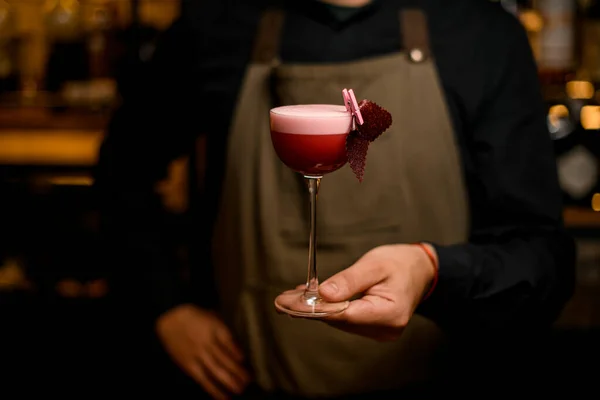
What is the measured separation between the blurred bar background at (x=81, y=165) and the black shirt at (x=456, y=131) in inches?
21.0

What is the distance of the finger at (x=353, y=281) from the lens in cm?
94

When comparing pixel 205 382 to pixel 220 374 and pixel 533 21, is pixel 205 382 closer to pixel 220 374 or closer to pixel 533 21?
Result: pixel 220 374

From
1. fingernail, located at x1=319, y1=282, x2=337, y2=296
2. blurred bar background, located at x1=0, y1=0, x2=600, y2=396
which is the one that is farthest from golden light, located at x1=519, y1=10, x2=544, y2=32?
fingernail, located at x1=319, y1=282, x2=337, y2=296

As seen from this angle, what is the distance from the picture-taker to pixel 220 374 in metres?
1.47

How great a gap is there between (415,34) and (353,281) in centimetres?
63

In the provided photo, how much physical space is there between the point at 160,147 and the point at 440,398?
742 millimetres

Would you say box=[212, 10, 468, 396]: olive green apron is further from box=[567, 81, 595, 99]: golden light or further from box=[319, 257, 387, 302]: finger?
box=[567, 81, 595, 99]: golden light

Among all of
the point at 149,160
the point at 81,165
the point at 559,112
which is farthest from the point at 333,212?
the point at 81,165

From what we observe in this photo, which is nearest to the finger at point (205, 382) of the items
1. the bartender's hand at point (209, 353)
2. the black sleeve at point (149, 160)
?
the bartender's hand at point (209, 353)

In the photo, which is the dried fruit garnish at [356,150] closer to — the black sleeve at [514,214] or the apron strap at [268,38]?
the black sleeve at [514,214]

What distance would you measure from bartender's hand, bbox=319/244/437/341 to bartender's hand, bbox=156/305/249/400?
49 centimetres

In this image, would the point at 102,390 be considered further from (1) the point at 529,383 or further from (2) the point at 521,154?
(2) the point at 521,154

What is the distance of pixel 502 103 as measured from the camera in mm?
1400

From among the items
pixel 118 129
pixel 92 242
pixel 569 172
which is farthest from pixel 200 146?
pixel 569 172
